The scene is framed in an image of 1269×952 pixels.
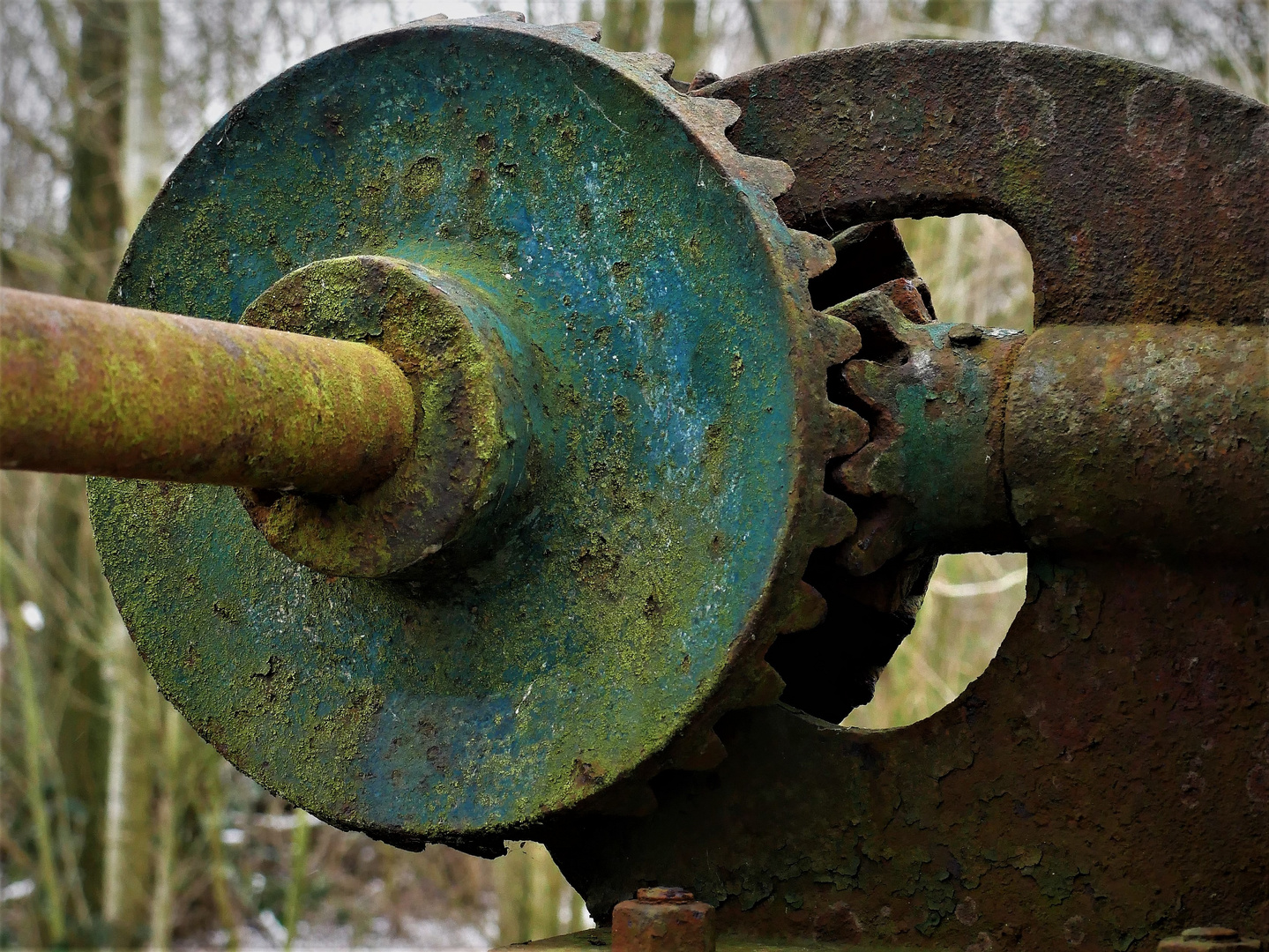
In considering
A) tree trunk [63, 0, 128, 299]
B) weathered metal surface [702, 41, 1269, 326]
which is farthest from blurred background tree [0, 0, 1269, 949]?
weathered metal surface [702, 41, 1269, 326]

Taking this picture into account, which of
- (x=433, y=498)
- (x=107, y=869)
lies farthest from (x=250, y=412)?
(x=107, y=869)

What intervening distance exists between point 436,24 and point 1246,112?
3.28ft

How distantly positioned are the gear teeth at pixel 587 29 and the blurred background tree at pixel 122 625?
15.8ft

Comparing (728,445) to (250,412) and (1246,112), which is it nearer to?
(250,412)

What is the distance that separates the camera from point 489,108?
1.72 m

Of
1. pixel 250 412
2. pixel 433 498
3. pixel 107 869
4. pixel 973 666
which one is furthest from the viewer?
pixel 107 869

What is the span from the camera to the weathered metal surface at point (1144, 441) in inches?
62.4

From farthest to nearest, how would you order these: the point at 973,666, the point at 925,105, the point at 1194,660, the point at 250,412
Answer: the point at 973,666, the point at 925,105, the point at 1194,660, the point at 250,412

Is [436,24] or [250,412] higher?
[436,24]

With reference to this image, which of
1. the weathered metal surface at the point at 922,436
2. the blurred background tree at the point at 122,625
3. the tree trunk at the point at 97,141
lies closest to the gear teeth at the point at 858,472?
the weathered metal surface at the point at 922,436

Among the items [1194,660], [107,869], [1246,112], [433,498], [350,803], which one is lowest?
[107,869]

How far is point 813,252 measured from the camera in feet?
5.32

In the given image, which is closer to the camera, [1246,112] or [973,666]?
[1246,112]

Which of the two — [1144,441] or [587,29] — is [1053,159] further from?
[587,29]
